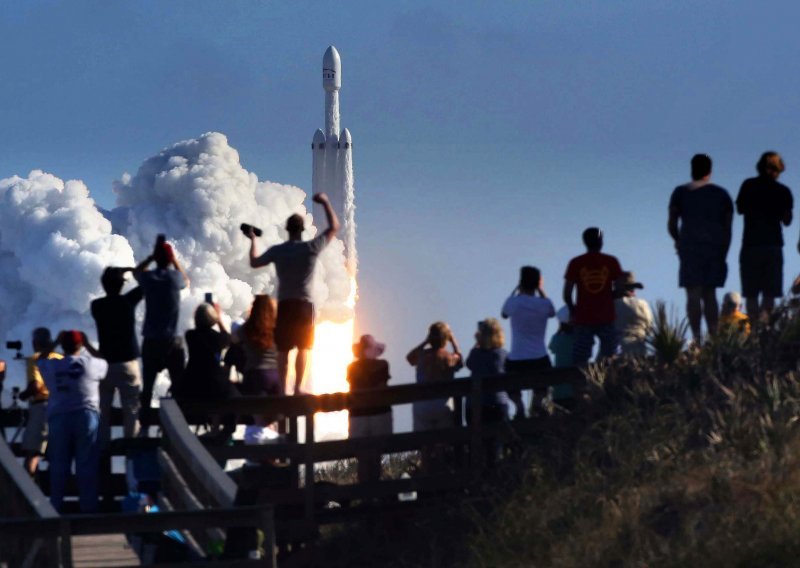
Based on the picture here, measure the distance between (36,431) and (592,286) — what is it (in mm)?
6498

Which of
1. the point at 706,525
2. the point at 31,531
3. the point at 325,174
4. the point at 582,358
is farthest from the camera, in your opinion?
the point at 325,174

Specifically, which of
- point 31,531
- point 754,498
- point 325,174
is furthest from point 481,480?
point 325,174

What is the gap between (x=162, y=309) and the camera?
1969 cm

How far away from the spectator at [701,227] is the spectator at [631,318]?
0.61m

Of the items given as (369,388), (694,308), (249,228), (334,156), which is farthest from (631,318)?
(334,156)

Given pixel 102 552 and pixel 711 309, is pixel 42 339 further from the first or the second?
pixel 711 309

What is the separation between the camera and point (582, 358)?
21.0m

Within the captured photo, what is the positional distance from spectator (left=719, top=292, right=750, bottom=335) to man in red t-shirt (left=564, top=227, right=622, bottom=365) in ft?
5.42

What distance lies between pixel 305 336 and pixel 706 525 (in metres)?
4.92

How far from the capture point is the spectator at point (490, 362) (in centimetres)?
2075

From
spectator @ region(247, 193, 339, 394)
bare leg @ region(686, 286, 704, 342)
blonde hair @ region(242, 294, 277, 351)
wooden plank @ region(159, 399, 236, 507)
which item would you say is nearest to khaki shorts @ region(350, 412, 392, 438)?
spectator @ region(247, 193, 339, 394)

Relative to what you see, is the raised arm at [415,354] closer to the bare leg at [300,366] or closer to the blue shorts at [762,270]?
the bare leg at [300,366]

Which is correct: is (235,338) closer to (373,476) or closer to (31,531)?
(373,476)

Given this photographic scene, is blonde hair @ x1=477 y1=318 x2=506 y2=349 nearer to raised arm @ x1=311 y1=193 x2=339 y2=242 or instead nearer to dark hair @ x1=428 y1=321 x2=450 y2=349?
dark hair @ x1=428 y1=321 x2=450 y2=349
